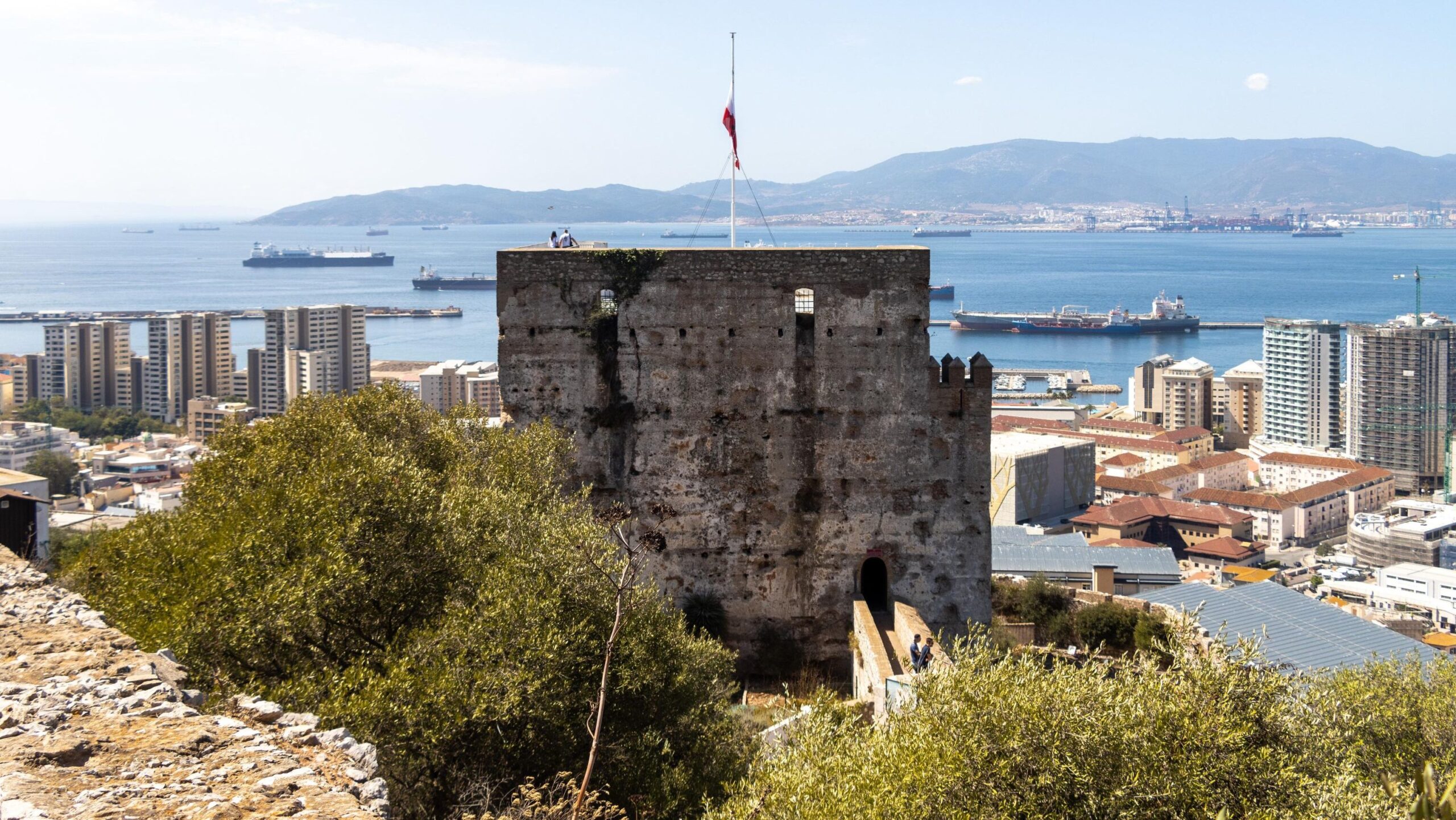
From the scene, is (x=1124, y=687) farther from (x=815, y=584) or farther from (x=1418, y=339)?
(x=1418, y=339)

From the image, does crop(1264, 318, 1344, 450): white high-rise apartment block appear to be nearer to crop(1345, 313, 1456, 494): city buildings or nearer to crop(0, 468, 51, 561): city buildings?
crop(1345, 313, 1456, 494): city buildings

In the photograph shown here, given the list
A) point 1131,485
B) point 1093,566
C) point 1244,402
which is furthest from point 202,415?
point 1244,402

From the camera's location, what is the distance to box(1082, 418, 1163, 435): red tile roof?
118m

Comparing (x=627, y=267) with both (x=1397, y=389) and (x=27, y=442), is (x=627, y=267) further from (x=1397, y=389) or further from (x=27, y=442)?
(x=1397, y=389)

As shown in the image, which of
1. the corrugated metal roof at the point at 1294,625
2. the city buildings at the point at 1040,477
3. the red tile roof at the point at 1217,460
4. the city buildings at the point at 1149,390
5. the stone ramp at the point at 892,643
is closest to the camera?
the stone ramp at the point at 892,643

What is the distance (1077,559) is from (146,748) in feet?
123

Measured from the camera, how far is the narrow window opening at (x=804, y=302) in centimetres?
1767

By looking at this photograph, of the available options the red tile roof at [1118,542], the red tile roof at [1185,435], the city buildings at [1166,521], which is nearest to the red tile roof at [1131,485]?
the city buildings at [1166,521]

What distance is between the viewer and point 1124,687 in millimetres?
9258

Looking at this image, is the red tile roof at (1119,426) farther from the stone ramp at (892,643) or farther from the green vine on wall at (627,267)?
the green vine on wall at (627,267)

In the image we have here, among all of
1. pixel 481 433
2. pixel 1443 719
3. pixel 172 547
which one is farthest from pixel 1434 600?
pixel 172 547

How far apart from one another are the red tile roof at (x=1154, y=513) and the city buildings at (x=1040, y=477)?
188cm

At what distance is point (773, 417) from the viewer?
17672 mm

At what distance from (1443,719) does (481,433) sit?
12.4 m
